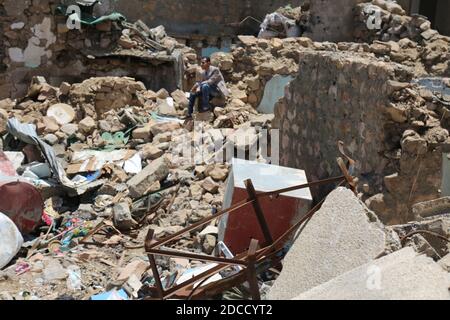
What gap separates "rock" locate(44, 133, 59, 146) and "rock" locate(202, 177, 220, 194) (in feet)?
10.4

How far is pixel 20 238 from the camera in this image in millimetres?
6305

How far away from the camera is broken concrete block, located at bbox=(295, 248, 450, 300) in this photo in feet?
8.81

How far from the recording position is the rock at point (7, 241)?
6008 mm

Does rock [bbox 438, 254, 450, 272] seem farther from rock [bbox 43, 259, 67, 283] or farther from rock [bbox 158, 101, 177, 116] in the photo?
rock [bbox 158, 101, 177, 116]

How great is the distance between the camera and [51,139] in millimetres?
9633

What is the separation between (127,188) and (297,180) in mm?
2931

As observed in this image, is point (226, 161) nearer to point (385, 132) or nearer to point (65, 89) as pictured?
point (385, 132)

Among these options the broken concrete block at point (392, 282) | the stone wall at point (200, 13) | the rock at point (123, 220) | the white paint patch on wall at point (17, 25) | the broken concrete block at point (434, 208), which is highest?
the broken concrete block at point (392, 282)

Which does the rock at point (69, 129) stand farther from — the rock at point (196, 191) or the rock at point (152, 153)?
the rock at point (196, 191)

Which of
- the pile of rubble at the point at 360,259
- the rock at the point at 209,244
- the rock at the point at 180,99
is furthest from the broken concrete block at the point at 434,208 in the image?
the rock at the point at 180,99

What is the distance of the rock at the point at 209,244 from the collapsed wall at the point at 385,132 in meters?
0.96

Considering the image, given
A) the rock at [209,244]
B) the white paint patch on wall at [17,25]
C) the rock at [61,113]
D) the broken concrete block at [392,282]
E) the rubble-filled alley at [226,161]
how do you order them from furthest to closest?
the white paint patch on wall at [17,25], the rock at [61,113], the rock at [209,244], the rubble-filled alley at [226,161], the broken concrete block at [392,282]

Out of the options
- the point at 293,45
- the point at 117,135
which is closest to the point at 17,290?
the point at 117,135

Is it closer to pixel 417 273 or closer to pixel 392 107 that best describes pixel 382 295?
pixel 417 273
